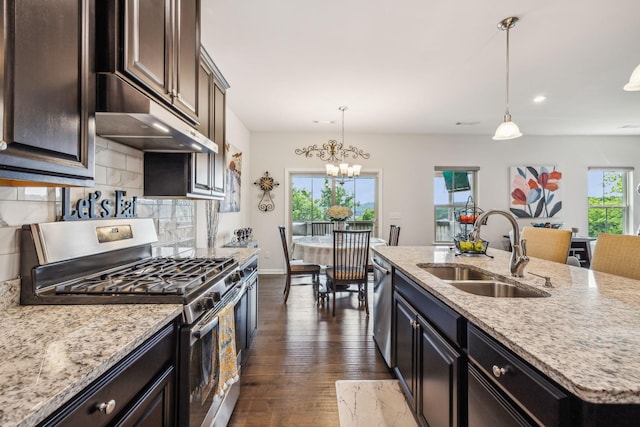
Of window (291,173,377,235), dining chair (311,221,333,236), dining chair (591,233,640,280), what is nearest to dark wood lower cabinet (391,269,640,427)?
dining chair (591,233,640,280)

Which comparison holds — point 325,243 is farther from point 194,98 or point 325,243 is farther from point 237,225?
point 194,98

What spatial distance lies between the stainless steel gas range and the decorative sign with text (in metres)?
0.06

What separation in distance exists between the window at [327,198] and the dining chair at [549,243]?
3.34m

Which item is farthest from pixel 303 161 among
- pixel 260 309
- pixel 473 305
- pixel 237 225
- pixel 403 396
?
pixel 473 305

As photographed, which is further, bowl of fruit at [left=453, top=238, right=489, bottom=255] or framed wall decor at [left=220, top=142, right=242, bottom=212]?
framed wall decor at [left=220, top=142, right=242, bottom=212]

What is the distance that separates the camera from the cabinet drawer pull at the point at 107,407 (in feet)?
2.36

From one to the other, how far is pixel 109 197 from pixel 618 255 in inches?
117

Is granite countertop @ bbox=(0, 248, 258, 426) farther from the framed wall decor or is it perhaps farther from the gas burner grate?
the framed wall decor

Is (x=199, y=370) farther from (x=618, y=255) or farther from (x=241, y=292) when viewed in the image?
(x=618, y=255)

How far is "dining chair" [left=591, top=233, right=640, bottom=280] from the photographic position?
1.67 meters

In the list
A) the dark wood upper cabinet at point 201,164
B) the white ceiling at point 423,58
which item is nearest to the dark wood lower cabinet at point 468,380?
the dark wood upper cabinet at point 201,164

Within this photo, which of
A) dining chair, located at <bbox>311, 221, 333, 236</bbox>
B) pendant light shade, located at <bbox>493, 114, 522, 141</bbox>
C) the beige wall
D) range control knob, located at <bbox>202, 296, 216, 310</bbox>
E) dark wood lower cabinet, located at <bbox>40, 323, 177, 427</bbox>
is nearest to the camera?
dark wood lower cabinet, located at <bbox>40, 323, 177, 427</bbox>

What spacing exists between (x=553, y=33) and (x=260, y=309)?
3.92 m

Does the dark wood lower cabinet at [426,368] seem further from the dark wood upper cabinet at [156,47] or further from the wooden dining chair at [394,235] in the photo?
the wooden dining chair at [394,235]
